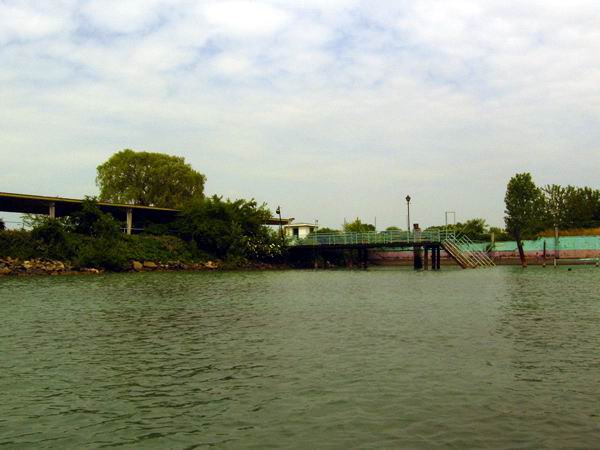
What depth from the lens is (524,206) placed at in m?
73.4

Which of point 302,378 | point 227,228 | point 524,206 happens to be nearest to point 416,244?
point 227,228

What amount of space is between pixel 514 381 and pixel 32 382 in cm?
891

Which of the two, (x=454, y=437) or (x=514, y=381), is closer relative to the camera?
(x=454, y=437)

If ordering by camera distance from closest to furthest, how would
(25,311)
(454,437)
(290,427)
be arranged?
1. (454,437)
2. (290,427)
3. (25,311)

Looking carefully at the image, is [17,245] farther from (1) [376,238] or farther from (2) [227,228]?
(1) [376,238]

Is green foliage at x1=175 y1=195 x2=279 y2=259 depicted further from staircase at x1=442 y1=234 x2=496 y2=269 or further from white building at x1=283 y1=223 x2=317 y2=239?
white building at x1=283 y1=223 x2=317 y2=239

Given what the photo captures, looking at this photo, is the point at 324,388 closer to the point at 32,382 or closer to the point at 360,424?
the point at 360,424

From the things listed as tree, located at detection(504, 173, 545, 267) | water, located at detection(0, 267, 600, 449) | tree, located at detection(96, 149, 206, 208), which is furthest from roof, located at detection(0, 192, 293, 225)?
tree, located at detection(504, 173, 545, 267)

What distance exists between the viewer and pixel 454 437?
24.2 ft

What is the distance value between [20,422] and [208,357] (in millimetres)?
4805

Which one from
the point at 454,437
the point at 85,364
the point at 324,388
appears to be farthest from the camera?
the point at 85,364

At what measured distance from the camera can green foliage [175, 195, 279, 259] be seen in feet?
196

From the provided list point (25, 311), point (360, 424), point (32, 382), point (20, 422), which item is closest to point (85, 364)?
point (32, 382)

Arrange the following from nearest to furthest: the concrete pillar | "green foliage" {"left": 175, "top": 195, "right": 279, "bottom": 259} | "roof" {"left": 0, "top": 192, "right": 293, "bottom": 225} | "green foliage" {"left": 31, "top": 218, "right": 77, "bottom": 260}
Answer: "green foliage" {"left": 31, "top": 218, "right": 77, "bottom": 260}, "roof" {"left": 0, "top": 192, "right": 293, "bottom": 225}, the concrete pillar, "green foliage" {"left": 175, "top": 195, "right": 279, "bottom": 259}
